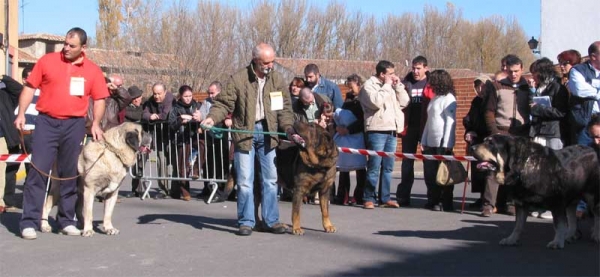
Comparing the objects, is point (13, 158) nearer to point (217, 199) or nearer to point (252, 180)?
point (217, 199)

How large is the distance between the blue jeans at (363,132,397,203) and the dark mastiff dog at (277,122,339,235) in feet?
8.26

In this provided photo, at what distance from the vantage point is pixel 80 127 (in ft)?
27.2

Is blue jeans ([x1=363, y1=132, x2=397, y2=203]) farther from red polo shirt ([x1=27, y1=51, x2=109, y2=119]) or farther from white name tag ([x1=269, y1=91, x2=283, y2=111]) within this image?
red polo shirt ([x1=27, y1=51, x2=109, y2=119])

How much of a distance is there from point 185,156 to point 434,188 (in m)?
4.15

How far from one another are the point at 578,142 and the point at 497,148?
84.0 inches

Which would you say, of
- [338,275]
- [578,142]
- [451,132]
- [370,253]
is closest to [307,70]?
[451,132]

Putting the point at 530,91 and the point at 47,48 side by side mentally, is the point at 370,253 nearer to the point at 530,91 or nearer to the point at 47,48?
the point at 530,91

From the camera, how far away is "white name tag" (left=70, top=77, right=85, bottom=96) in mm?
8094

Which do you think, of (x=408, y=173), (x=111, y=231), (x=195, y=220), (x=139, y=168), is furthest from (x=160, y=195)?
(x=111, y=231)

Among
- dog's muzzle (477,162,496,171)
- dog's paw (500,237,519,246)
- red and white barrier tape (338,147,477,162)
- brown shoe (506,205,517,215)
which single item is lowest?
brown shoe (506,205,517,215)

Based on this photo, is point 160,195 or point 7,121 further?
point 160,195

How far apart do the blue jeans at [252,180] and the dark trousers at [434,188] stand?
3.01m

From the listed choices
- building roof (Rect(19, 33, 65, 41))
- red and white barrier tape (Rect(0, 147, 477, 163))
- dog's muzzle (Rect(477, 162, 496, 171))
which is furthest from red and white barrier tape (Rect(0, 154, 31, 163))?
building roof (Rect(19, 33, 65, 41))

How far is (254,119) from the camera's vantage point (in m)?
8.28
